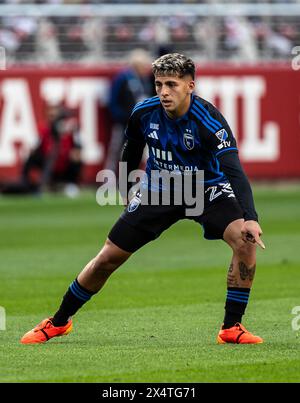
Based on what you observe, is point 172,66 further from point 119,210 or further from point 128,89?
point 128,89

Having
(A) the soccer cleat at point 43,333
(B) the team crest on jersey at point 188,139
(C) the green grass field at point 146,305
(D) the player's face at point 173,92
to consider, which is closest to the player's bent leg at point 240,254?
(C) the green grass field at point 146,305

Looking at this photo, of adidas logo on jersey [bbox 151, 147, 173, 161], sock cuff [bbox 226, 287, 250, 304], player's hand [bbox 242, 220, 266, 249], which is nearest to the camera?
player's hand [bbox 242, 220, 266, 249]

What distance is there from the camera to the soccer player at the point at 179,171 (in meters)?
8.61

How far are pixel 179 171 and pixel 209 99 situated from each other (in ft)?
51.4

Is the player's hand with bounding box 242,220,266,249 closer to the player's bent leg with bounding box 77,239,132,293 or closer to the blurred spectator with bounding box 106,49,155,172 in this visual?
the player's bent leg with bounding box 77,239,132,293

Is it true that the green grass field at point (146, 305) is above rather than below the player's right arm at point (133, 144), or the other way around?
below

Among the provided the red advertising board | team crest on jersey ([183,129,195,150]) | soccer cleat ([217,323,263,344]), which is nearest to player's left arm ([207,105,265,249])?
team crest on jersey ([183,129,195,150])

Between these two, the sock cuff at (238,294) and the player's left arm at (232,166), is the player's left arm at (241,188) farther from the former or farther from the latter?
the sock cuff at (238,294)

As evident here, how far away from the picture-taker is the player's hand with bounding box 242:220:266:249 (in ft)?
27.1

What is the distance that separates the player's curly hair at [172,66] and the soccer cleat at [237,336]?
1.88 m

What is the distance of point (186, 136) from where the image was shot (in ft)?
28.6

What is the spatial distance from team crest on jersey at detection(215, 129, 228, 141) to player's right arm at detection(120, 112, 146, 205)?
2.18ft

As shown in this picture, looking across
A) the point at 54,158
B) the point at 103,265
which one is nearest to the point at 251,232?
the point at 103,265

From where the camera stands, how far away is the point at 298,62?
80.6 ft
